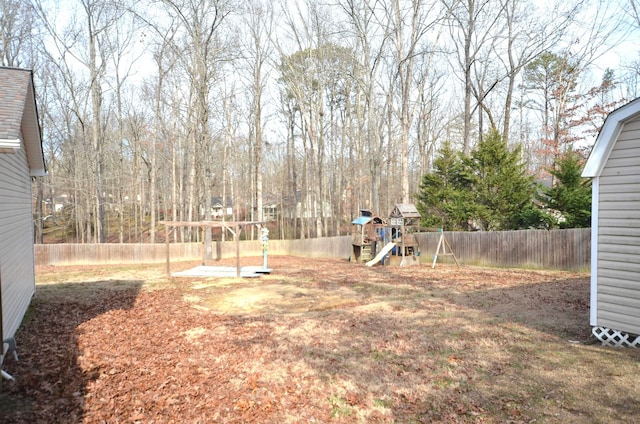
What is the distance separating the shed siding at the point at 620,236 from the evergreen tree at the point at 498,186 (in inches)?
483

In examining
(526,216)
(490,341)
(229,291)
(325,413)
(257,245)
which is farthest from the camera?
(257,245)

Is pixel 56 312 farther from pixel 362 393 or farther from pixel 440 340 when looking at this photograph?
pixel 440 340

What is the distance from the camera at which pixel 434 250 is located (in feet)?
60.4

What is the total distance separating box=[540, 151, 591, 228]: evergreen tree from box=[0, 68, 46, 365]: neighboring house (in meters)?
17.3

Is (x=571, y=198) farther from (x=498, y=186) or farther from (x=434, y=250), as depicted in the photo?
(x=434, y=250)

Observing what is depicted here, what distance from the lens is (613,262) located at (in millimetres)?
6062

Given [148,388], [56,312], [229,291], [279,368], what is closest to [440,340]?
→ [279,368]

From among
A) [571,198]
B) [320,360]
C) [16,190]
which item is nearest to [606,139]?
[320,360]

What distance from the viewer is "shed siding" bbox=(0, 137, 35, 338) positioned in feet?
21.0

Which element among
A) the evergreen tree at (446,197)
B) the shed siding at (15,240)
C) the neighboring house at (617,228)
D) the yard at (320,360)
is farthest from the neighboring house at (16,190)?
the evergreen tree at (446,197)

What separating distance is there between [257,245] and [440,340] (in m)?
18.3

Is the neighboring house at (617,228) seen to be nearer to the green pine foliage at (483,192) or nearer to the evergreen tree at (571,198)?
the evergreen tree at (571,198)

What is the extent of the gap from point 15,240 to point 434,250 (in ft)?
52.6

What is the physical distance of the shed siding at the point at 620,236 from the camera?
5812 millimetres
